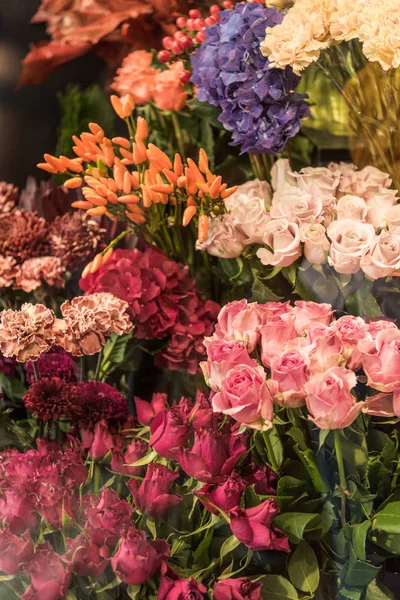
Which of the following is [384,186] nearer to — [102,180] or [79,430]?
[102,180]

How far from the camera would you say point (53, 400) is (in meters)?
0.70

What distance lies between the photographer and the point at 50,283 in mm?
824

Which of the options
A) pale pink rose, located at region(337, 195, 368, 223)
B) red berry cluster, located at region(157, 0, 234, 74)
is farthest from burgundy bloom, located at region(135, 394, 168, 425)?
red berry cluster, located at region(157, 0, 234, 74)

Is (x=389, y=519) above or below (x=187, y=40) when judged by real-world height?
below

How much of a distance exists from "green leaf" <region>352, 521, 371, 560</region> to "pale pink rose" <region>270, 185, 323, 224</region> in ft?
0.90

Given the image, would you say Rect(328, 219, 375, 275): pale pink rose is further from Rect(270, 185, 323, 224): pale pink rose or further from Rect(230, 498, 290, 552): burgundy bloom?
Rect(230, 498, 290, 552): burgundy bloom

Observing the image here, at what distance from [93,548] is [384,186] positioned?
49 cm

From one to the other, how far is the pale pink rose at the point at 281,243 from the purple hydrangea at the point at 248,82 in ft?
0.42

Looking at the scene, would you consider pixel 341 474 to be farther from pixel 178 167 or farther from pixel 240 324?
pixel 178 167

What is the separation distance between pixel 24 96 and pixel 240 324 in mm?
595

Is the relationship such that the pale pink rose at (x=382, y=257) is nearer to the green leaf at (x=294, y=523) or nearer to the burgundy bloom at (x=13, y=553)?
the green leaf at (x=294, y=523)

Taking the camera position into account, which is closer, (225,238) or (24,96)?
(225,238)

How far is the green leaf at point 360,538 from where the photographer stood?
58 cm

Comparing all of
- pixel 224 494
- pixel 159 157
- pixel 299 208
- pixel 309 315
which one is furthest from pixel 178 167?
pixel 224 494
